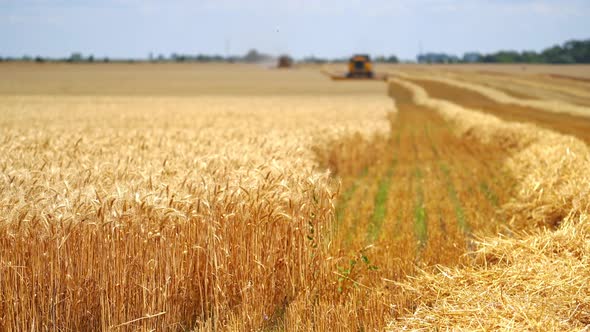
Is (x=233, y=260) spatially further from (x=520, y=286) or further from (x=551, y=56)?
(x=551, y=56)

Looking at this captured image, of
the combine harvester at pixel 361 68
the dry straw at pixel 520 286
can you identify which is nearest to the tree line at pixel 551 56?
the combine harvester at pixel 361 68

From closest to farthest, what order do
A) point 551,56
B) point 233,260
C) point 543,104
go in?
point 233,260
point 543,104
point 551,56

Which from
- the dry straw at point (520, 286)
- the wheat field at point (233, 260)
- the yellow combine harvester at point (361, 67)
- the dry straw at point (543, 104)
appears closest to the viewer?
the dry straw at point (520, 286)

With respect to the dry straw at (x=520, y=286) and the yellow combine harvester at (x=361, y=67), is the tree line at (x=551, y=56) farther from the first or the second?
the dry straw at (x=520, y=286)

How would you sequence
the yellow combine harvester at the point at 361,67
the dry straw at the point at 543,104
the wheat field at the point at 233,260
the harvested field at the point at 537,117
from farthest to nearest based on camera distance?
the yellow combine harvester at the point at 361,67 → the dry straw at the point at 543,104 → the harvested field at the point at 537,117 → the wheat field at the point at 233,260

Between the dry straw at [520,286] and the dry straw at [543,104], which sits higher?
the dry straw at [520,286]

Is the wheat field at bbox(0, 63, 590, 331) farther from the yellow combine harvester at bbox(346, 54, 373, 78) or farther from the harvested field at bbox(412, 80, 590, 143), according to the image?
the yellow combine harvester at bbox(346, 54, 373, 78)

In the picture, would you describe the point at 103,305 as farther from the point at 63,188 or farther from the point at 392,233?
the point at 392,233

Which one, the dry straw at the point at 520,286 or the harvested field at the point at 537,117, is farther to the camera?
the harvested field at the point at 537,117

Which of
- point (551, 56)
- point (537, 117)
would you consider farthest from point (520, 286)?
point (551, 56)

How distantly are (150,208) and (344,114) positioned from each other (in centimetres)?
2034

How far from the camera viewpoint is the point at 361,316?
21.1ft

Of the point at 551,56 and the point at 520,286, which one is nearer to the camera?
the point at 520,286

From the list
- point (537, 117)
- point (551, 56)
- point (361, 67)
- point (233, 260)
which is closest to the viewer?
point (233, 260)
